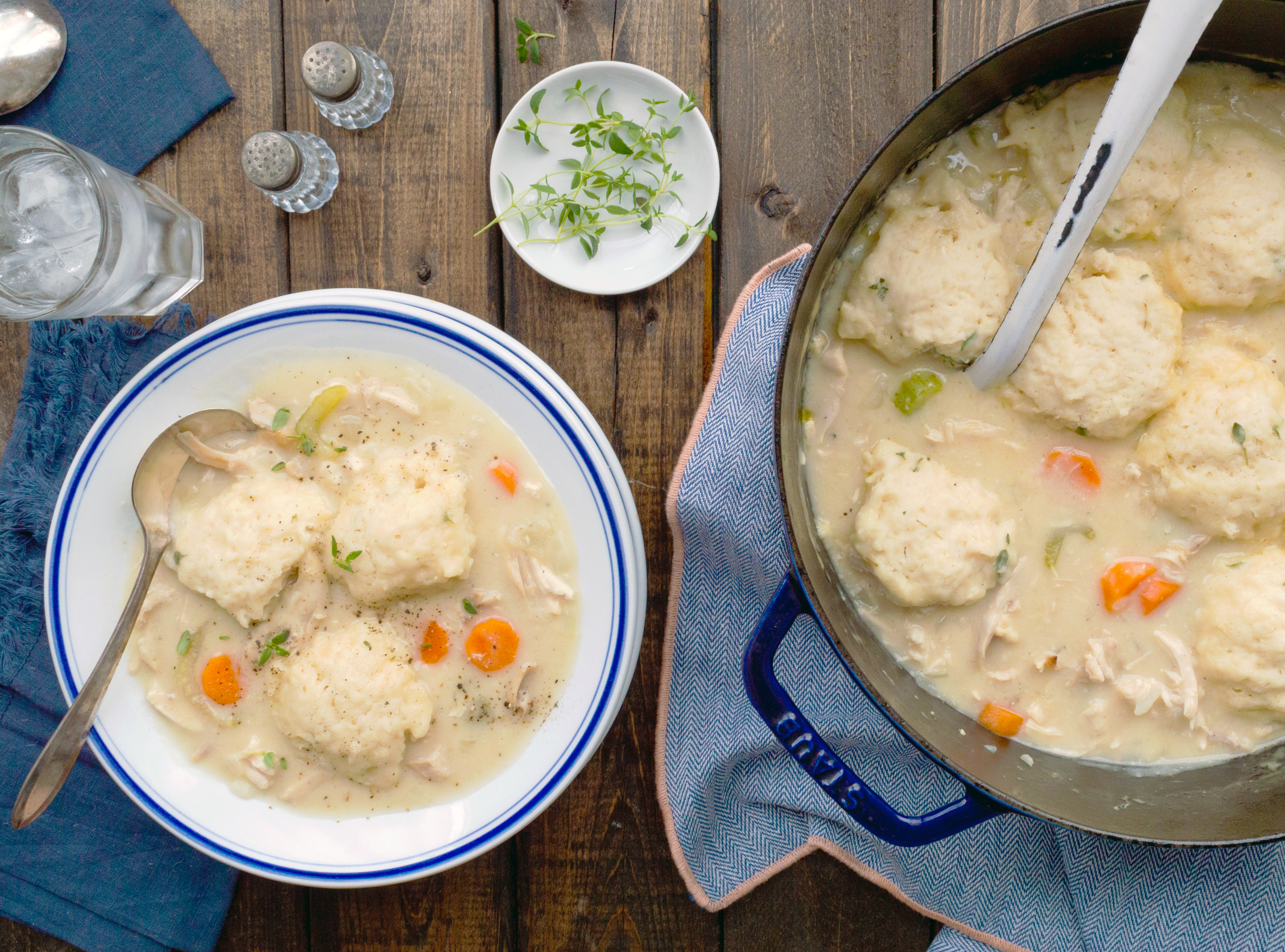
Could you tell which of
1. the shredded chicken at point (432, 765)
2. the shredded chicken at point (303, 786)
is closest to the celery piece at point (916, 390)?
the shredded chicken at point (432, 765)

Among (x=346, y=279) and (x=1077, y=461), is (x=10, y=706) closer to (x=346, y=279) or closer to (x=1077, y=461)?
(x=346, y=279)

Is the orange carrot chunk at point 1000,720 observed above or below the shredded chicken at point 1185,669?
below

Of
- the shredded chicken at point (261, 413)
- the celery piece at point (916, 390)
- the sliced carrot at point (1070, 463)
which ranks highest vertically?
the celery piece at point (916, 390)

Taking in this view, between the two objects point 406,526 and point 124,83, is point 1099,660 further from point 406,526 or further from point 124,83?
point 124,83

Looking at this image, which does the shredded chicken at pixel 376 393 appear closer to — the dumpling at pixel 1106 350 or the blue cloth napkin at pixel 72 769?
the blue cloth napkin at pixel 72 769

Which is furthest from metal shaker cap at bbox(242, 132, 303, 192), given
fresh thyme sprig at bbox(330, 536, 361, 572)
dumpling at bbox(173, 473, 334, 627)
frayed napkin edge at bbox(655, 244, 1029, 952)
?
frayed napkin edge at bbox(655, 244, 1029, 952)

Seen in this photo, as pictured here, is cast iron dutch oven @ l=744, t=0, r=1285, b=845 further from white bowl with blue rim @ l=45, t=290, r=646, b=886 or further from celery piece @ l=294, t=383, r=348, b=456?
celery piece @ l=294, t=383, r=348, b=456
